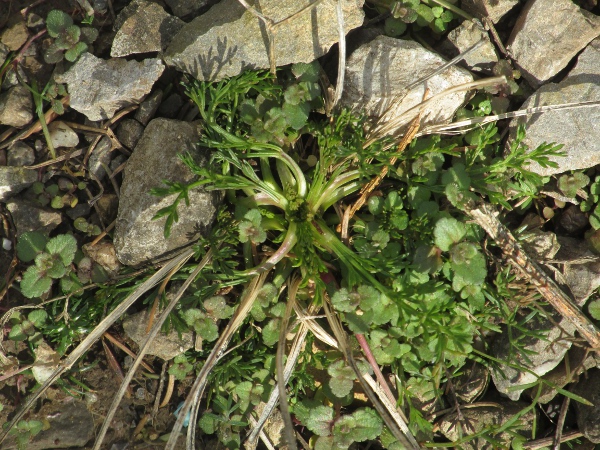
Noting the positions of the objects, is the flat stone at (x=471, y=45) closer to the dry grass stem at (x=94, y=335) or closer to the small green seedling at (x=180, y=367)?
the dry grass stem at (x=94, y=335)

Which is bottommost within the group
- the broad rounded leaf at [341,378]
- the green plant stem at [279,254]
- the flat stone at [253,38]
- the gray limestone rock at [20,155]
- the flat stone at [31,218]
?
the broad rounded leaf at [341,378]

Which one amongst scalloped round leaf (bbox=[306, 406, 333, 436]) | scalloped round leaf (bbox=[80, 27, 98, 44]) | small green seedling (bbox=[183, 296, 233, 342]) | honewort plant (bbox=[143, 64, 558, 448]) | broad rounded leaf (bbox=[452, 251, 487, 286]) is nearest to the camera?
broad rounded leaf (bbox=[452, 251, 487, 286])

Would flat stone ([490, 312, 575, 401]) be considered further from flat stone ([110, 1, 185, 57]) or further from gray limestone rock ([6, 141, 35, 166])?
gray limestone rock ([6, 141, 35, 166])

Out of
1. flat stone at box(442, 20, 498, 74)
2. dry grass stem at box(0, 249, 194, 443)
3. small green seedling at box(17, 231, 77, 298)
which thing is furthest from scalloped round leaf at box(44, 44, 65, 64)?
flat stone at box(442, 20, 498, 74)

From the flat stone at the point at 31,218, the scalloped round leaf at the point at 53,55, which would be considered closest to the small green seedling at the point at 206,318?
the flat stone at the point at 31,218

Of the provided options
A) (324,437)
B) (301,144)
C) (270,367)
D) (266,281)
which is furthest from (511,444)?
(301,144)
